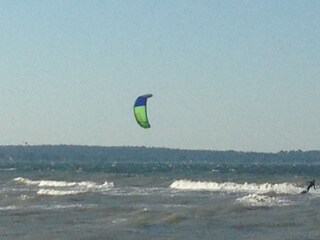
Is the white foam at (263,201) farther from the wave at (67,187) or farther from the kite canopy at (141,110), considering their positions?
the wave at (67,187)

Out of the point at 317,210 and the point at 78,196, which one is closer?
the point at 317,210

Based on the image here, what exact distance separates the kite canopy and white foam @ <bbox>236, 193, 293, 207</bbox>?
198 inches

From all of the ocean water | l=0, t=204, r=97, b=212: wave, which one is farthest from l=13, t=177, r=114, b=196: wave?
l=0, t=204, r=97, b=212: wave

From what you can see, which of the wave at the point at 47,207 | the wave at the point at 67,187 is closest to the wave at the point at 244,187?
the wave at the point at 67,187

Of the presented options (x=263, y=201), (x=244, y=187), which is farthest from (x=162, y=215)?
(x=244, y=187)

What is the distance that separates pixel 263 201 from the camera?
128 ft

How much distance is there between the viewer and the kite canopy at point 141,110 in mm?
38594

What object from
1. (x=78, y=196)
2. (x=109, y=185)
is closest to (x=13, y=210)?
(x=78, y=196)

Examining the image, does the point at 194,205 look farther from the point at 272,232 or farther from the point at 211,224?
the point at 272,232

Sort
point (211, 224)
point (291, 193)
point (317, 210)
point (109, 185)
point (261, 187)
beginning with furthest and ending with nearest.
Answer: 1. point (109, 185)
2. point (261, 187)
3. point (291, 193)
4. point (317, 210)
5. point (211, 224)

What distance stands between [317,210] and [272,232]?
5982 millimetres

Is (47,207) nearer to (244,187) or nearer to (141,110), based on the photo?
(141,110)

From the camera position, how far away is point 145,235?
91.7 feet

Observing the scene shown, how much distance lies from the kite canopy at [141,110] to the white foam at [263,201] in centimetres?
502
